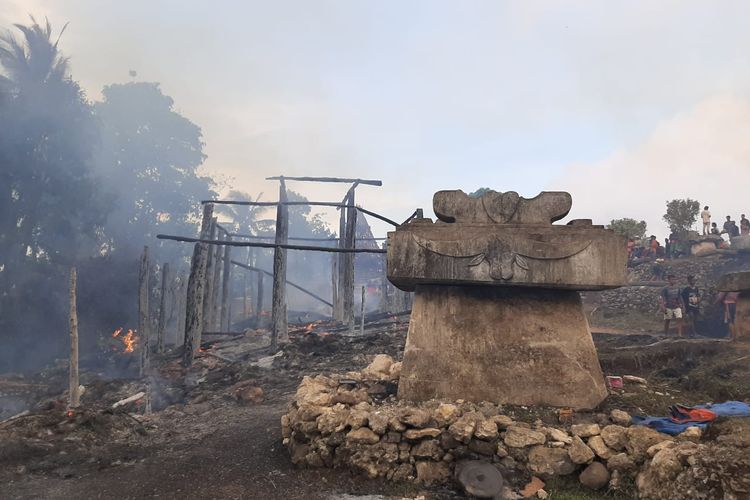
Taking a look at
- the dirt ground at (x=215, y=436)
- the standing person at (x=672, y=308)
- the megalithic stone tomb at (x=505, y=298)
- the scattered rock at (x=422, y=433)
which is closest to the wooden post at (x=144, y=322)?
the dirt ground at (x=215, y=436)

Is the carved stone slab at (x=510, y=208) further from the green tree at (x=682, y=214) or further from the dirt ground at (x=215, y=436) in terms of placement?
the green tree at (x=682, y=214)

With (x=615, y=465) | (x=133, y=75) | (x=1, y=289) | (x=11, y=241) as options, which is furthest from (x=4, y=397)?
(x=133, y=75)

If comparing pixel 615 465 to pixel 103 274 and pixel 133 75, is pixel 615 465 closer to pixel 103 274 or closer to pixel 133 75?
pixel 103 274

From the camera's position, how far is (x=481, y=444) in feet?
13.1

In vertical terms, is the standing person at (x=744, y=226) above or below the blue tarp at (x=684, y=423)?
above

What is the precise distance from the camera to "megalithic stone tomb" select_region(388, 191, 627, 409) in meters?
4.58

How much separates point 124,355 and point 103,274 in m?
4.71

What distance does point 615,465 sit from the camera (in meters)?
3.61

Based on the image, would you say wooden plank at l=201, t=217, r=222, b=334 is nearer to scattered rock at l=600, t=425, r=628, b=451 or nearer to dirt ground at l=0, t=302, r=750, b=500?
dirt ground at l=0, t=302, r=750, b=500

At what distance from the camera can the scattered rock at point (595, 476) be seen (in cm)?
360

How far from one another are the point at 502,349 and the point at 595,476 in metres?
1.45

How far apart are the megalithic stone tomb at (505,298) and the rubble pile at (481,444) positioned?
0.31 m

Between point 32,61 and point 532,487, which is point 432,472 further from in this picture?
point 32,61

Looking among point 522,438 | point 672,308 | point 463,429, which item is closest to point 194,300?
point 463,429
